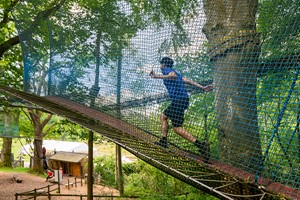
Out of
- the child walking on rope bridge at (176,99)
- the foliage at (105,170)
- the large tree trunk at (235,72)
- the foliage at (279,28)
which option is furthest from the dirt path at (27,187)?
the foliage at (279,28)

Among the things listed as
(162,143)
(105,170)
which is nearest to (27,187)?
(105,170)

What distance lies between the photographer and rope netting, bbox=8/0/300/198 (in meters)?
1.27

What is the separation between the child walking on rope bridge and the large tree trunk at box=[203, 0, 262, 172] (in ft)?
0.49

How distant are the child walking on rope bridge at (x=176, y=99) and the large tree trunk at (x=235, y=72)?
15 cm

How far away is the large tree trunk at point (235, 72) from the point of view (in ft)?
4.59

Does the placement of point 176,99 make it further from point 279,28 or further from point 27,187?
point 27,187

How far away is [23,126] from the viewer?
10469 millimetres

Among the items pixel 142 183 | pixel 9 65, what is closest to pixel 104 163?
pixel 142 183


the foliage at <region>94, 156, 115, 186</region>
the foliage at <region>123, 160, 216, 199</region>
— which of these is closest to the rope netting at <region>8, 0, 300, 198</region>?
the foliage at <region>123, 160, 216, 199</region>

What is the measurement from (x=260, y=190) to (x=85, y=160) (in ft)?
33.9

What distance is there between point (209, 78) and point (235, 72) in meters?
0.14

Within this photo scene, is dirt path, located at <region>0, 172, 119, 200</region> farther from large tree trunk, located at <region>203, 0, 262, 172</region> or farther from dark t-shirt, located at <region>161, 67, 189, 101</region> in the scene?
large tree trunk, located at <region>203, 0, 262, 172</region>

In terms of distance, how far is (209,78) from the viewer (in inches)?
59.2

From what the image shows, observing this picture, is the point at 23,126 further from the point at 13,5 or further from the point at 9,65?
the point at 13,5
